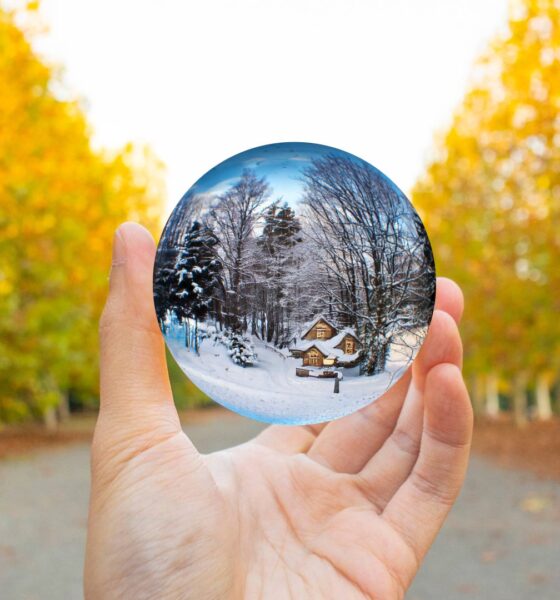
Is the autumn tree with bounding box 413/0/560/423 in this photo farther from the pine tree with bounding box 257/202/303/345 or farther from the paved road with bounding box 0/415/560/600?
the pine tree with bounding box 257/202/303/345

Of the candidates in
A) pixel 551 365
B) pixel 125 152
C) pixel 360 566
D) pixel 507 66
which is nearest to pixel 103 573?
pixel 360 566

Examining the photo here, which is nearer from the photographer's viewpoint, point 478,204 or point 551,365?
point 478,204

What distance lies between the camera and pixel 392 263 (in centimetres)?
227

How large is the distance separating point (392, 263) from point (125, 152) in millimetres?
22051

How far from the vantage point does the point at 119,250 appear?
7.97 feet

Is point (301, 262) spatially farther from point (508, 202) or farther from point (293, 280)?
point (508, 202)

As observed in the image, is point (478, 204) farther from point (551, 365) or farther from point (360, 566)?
point (360, 566)

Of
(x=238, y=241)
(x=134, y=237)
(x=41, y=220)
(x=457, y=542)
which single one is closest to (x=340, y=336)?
(x=238, y=241)

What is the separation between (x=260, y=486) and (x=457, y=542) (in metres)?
5.70

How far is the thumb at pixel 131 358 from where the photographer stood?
2.34 meters

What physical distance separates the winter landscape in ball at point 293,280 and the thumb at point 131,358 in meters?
0.07

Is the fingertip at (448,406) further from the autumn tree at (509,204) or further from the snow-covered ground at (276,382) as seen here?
the autumn tree at (509,204)

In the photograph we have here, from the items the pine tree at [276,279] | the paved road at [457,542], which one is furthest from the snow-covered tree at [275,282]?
the paved road at [457,542]

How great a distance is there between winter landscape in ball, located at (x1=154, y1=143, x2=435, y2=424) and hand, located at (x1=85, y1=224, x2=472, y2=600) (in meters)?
0.22
